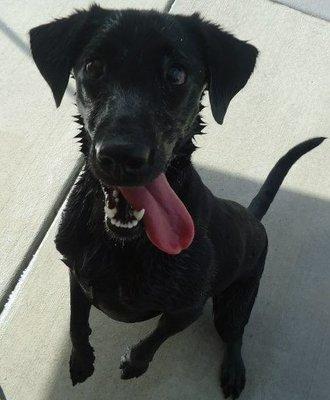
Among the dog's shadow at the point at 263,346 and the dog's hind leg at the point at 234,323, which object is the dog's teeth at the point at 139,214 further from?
the dog's shadow at the point at 263,346

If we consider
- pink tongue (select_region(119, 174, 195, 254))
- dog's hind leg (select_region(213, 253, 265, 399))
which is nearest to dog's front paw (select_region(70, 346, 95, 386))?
dog's hind leg (select_region(213, 253, 265, 399))

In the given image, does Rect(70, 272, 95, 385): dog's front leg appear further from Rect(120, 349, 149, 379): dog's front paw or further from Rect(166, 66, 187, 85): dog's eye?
Rect(166, 66, 187, 85): dog's eye

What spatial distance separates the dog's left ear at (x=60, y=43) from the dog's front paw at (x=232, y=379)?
1621mm

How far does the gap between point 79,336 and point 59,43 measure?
4.19 feet

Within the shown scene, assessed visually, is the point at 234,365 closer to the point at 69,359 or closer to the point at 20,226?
the point at 69,359

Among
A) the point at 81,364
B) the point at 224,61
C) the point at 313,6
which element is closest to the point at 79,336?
the point at 81,364

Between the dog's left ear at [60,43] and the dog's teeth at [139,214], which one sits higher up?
the dog's left ear at [60,43]

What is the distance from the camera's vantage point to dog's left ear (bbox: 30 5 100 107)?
2213 mm

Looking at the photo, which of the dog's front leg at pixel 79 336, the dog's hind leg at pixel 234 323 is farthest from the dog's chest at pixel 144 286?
the dog's hind leg at pixel 234 323

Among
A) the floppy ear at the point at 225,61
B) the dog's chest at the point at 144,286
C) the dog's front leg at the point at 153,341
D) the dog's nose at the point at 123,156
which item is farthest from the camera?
the dog's front leg at the point at 153,341

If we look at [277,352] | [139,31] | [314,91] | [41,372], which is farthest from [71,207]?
[314,91]

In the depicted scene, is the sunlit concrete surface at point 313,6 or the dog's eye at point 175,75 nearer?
the dog's eye at point 175,75

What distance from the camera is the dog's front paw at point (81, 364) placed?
2.71 metres

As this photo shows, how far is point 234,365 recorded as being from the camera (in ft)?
9.67
